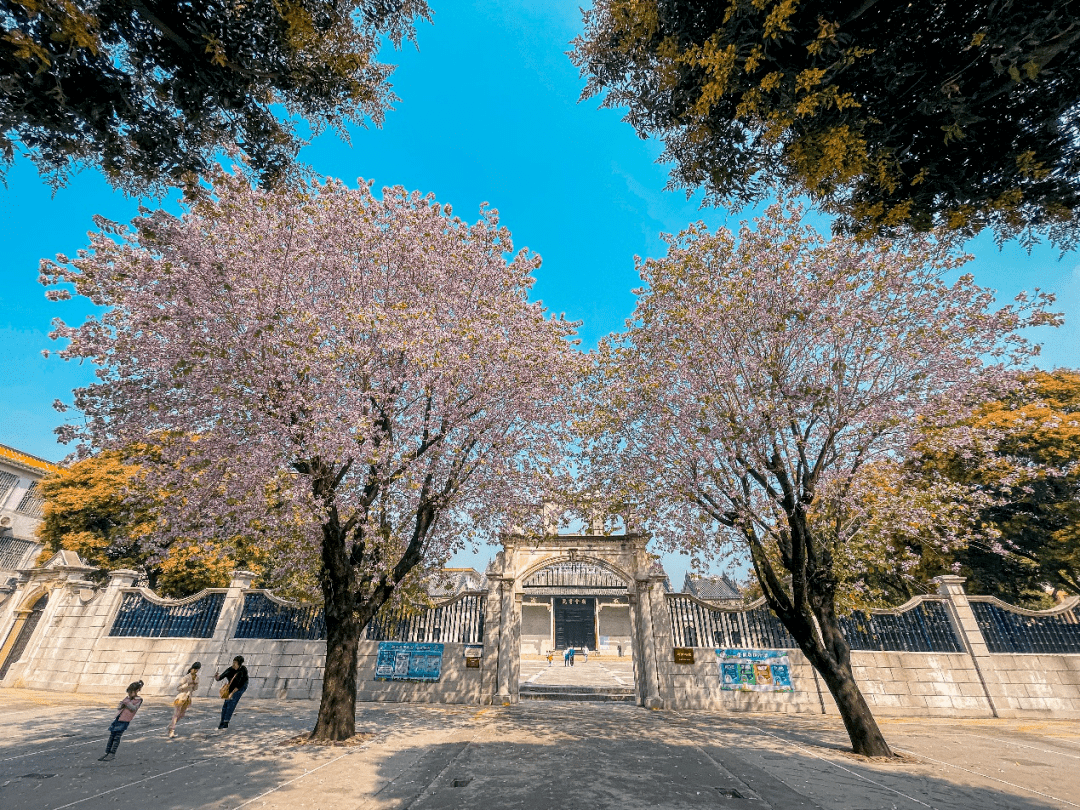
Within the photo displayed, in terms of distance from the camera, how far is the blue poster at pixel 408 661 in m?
15.4

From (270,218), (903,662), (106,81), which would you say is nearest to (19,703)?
(270,218)

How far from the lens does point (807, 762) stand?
8.23 m

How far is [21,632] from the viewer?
1761 centimetres

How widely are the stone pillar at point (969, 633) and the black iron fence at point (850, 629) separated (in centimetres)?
22

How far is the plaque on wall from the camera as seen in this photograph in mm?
15133

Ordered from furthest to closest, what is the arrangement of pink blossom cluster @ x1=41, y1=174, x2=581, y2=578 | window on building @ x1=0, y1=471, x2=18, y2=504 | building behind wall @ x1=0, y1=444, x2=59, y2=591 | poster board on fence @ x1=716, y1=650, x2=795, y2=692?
window on building @ x1=0, y1=471, x2=18, y2=504 < building behind wall @ x1=0, y1=444, x2=59, y2=591 < poster board on fence @ x1=716, y1=650, x2=795, y2=692 < pink blossom cluster @ x1=41, y1=174, x2=581, y2=578

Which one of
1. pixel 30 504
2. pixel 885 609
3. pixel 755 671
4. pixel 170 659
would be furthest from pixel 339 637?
pixel 30 504

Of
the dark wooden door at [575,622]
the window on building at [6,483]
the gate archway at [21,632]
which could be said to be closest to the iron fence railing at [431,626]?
the gate archway at [21,632]

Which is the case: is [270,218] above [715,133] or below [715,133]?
above

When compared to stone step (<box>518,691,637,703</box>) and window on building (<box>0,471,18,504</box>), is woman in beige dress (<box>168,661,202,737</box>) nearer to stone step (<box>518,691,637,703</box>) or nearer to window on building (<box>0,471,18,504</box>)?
stone step (<box>518,691,637,703</box>)

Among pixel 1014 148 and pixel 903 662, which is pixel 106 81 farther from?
pixel 903 662

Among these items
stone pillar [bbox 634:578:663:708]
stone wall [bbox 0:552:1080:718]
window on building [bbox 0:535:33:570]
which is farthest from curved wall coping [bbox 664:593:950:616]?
window on building [bbox 0:535:33:570]

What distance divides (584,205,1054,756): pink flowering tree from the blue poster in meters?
10.1

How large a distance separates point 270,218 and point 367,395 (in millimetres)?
3918
